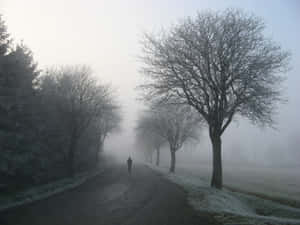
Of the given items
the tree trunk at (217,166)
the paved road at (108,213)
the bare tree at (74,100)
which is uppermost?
the bare tree at (74,100)

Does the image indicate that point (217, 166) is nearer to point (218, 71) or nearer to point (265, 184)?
point (218, 71)

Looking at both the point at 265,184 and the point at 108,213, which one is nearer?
the point at 108,213

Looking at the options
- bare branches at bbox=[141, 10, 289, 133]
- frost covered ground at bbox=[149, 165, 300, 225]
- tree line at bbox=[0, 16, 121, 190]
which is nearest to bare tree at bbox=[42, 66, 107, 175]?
tree line at bbox=[0, 16, 121, 190]

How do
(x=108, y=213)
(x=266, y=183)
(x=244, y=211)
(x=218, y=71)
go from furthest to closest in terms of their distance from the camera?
(x=266, y=183), (x=218, y=71), (x=244, y=211), (x=108, y=213)

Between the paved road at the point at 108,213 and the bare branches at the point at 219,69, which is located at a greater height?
the bare branches at the point at 219,69

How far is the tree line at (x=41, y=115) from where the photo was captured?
15.4 metres

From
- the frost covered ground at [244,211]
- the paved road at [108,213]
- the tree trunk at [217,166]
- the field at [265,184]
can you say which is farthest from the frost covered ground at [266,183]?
the paved road at [108,213]

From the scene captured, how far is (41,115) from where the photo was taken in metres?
21.1

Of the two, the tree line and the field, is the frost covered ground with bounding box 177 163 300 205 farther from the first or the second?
the tree line

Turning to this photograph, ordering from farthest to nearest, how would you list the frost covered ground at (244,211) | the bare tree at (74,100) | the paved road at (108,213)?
the bare tree at (74,100)
the paved road at (108,213)
the frost covered ground at (244,211)

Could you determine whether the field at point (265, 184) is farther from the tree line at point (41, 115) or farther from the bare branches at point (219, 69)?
the tree line at point (41, 115)

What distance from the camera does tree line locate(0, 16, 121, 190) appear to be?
1536 cm

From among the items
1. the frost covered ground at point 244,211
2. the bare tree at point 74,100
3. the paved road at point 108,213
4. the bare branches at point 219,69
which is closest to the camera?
the frost covered ground at point 244,211

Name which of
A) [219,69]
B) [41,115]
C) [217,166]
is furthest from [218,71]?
[41,115]
